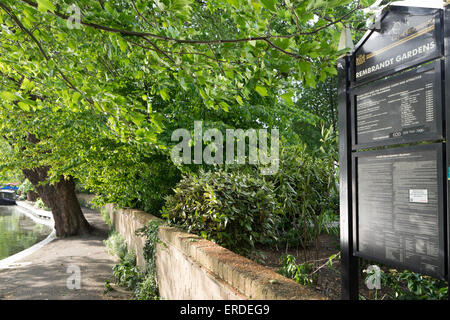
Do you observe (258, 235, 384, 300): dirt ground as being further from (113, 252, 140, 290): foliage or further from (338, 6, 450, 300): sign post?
(113, 252, 140, 290): foliage

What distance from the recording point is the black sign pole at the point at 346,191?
279cm

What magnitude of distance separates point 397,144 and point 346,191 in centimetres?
65

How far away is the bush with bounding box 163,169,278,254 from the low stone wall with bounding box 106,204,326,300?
0.36 metres

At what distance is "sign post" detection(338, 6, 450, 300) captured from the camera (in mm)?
2109

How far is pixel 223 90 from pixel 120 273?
5729 mm

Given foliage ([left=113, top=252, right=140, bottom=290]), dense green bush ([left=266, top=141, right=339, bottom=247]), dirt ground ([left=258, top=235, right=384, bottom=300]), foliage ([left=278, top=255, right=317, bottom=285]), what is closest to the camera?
foliage ([left=278, top=255, right=317, bottom=285])

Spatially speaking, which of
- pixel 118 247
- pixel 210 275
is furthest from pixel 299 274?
pixel 118 247

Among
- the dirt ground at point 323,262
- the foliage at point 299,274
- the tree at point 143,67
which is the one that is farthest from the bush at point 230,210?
the tree at point 143,67

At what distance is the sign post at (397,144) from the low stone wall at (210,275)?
0.71 metres

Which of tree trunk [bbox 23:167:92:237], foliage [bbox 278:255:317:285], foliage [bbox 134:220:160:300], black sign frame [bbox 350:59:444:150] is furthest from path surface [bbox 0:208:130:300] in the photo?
black sign frame [bbox 350:59:444:150]

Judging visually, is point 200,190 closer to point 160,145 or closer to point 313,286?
point 160,145

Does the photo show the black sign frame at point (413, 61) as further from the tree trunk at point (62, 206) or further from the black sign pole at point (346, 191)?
the tree trunk at point (62, 206)

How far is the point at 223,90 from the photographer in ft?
12.7
